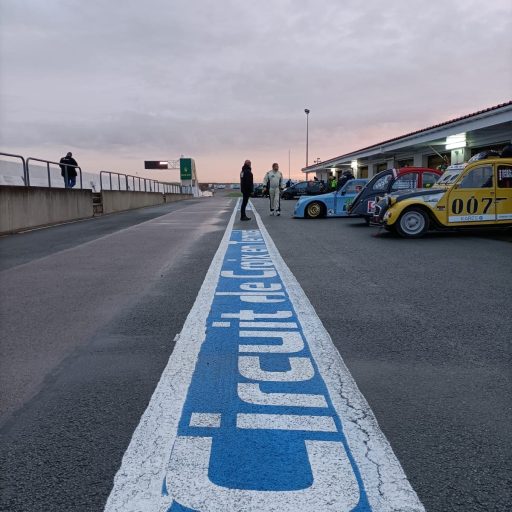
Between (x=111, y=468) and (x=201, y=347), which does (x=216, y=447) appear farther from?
(x=201, y=347)

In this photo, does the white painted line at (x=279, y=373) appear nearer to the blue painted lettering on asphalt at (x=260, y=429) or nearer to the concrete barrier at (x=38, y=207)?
the blue painted lettering on asphalt at (x=260, y=429)

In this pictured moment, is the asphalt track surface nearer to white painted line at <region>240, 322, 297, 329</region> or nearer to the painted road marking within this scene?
the painted road marking

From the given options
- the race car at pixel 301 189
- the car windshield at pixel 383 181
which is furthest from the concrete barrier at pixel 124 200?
the car windshield at pixel 383 181

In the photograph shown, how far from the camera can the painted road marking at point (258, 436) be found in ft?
6.51

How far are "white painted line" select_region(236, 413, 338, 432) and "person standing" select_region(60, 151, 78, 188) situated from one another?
58.8 ft

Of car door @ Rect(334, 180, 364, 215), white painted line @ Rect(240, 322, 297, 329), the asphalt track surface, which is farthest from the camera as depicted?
car door @ Rect(334, 180, 364, 215)

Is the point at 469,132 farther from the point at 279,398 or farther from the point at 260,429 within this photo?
the point at 260,429

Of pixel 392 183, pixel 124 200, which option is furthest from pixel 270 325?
pixel 124 200

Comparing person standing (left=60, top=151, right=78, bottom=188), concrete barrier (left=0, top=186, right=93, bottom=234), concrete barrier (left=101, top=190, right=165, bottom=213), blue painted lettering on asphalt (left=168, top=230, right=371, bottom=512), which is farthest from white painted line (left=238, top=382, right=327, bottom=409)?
concrete barrier (left=101, top=190, right=165, bottom=213)

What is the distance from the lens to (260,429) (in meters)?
2.50

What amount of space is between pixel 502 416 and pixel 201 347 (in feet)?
6.78

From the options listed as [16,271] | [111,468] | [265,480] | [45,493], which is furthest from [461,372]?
[16,271]

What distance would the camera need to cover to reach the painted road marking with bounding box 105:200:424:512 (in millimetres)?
1985

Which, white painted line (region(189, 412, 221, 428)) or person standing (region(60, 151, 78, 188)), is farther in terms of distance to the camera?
person standing (region(60, 151, 78, 188))
